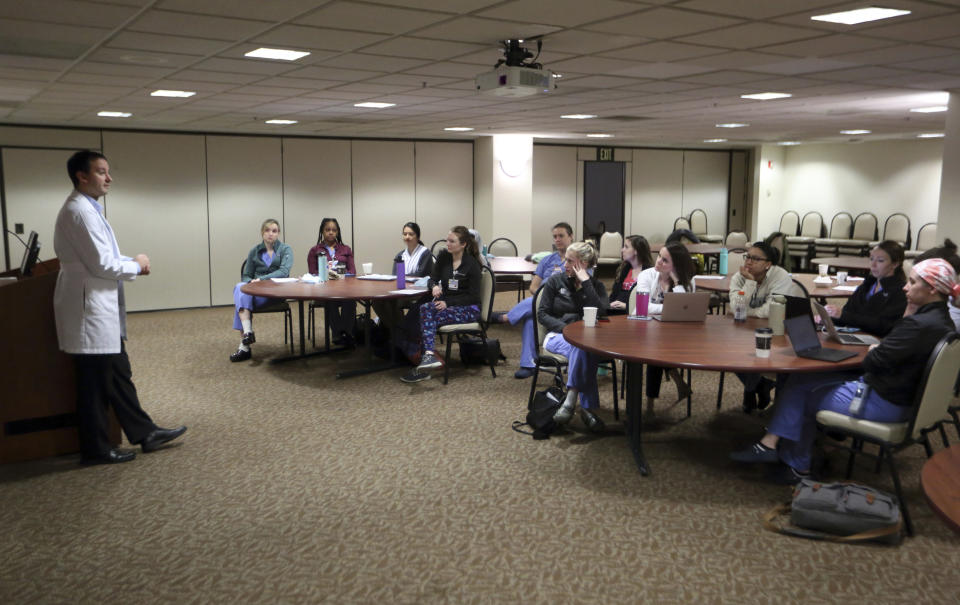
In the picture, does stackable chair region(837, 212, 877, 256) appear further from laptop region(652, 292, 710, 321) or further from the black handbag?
the black handbag

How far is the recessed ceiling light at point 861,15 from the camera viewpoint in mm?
3662

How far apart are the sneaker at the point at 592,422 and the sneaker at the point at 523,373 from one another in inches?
61.7

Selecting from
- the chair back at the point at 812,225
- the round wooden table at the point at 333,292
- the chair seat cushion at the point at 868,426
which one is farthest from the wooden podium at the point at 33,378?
the chair back at the point at 812,225

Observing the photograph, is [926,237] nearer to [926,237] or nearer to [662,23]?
[926,237]

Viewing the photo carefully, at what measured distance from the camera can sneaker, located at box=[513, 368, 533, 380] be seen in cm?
652

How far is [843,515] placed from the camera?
3471 mm

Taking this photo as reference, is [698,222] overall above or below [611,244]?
above

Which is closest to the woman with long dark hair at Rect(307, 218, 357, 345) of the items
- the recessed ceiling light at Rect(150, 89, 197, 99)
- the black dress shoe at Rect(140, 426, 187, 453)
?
the recessed ceiling light at Rect(150, 89, 197, 99)

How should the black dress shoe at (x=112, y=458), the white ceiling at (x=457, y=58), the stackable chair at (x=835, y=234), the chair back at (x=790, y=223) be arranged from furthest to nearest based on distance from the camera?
the chair back at (x=790, y=223)
the stackable chair at (x=835, y=234)
the black dress shoe at (x=112, y=458)
the white ceiling at (x=457, y=58)

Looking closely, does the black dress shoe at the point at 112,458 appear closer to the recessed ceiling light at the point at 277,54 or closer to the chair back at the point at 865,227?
the recessed ceiling light at the point at 277,54

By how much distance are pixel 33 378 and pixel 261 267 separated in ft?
11.4

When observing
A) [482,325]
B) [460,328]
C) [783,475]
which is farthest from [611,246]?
[783,475]

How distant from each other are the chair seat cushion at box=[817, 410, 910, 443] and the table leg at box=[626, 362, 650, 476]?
981mm

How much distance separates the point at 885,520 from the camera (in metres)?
3.41
